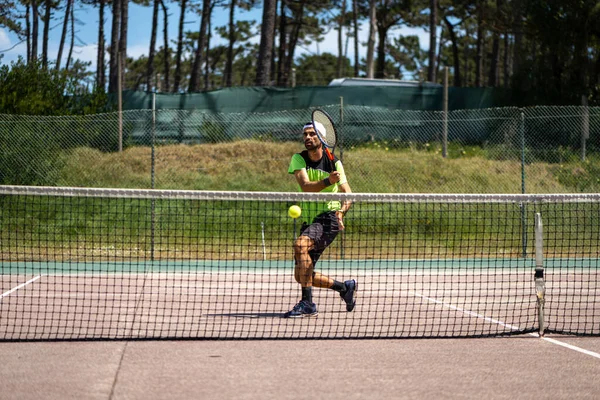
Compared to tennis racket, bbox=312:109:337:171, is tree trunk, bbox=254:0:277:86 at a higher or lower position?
higher

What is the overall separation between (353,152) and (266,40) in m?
5.82

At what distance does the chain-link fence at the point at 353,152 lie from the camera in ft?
59.6

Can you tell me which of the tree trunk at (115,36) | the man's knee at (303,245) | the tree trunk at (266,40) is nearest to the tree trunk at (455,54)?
the tree trunk at (115,36)

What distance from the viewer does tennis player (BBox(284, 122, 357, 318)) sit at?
8.13 meters

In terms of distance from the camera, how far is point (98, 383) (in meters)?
5.50

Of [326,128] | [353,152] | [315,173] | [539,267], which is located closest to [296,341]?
[315,173]

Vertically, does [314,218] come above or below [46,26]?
below

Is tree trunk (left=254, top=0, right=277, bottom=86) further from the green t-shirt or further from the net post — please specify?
the net post

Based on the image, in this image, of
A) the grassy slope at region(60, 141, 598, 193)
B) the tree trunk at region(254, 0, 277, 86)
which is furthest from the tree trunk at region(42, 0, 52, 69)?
the grassy slope at region(60, 141, 598, 193)

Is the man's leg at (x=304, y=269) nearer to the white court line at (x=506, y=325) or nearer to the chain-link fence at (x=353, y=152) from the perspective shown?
the white court line at (x=506, y=325)

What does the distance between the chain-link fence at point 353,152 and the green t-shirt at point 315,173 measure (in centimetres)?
929

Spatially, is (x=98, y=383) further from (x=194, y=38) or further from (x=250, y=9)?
(x=194, y=38)

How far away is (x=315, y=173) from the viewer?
333 inches

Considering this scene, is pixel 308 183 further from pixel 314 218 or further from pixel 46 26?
pixel 46 26
